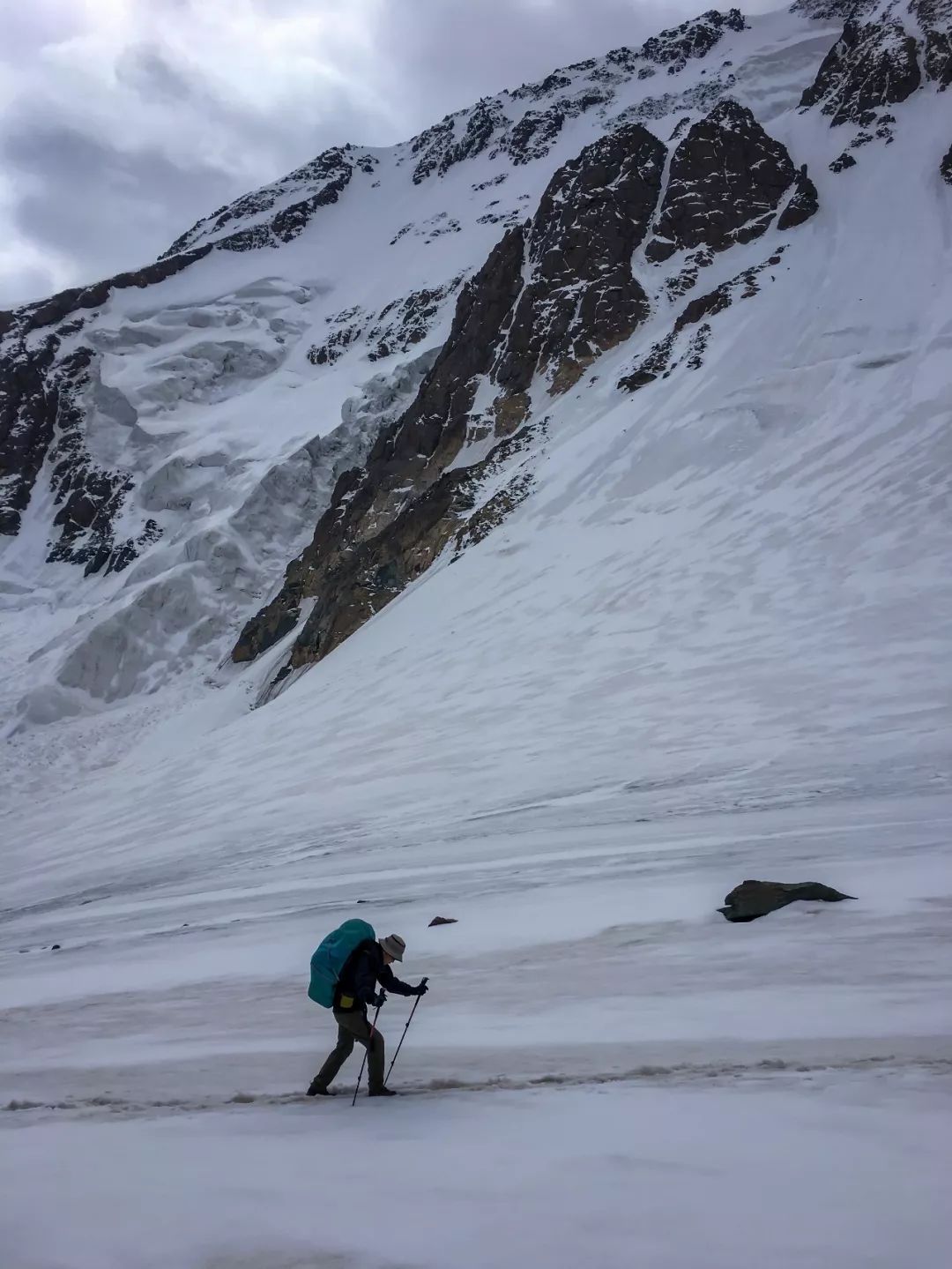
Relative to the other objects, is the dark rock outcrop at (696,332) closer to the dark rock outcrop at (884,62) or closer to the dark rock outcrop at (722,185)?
the dark rock outcrop at (722,185)

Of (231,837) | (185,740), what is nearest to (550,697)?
(231,837)

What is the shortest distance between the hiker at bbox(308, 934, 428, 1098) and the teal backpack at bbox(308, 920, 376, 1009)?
0.03 m

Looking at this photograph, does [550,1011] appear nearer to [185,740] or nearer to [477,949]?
[477,949]

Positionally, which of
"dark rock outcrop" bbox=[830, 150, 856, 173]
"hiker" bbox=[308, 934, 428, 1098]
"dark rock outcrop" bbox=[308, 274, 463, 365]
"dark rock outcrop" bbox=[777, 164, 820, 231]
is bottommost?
"hiker" bbox=[308, 934, 428, 1098]

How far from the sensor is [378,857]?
11781mm

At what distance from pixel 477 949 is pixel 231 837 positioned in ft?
30.3

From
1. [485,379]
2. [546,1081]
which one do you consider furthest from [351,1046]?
[485,379]

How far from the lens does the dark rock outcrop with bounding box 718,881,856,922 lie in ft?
21.6

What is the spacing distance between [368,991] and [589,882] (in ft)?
13.9

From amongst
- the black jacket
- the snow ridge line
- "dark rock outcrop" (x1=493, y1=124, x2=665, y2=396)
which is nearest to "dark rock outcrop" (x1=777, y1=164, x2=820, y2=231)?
"dark rock outcrop" (x1=493, y1=124, x2=665, y2=396)

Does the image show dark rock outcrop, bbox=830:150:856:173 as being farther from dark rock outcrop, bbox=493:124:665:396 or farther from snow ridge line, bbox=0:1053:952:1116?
snow ridge line, bbox=0:1053:952:1116

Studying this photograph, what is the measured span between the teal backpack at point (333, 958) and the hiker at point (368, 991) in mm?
27

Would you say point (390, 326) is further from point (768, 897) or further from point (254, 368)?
point (768, 897)

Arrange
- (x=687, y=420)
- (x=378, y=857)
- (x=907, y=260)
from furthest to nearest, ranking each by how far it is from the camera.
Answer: (x=907, y=260) → (x=687, y=420) → (x=378, y=857)
